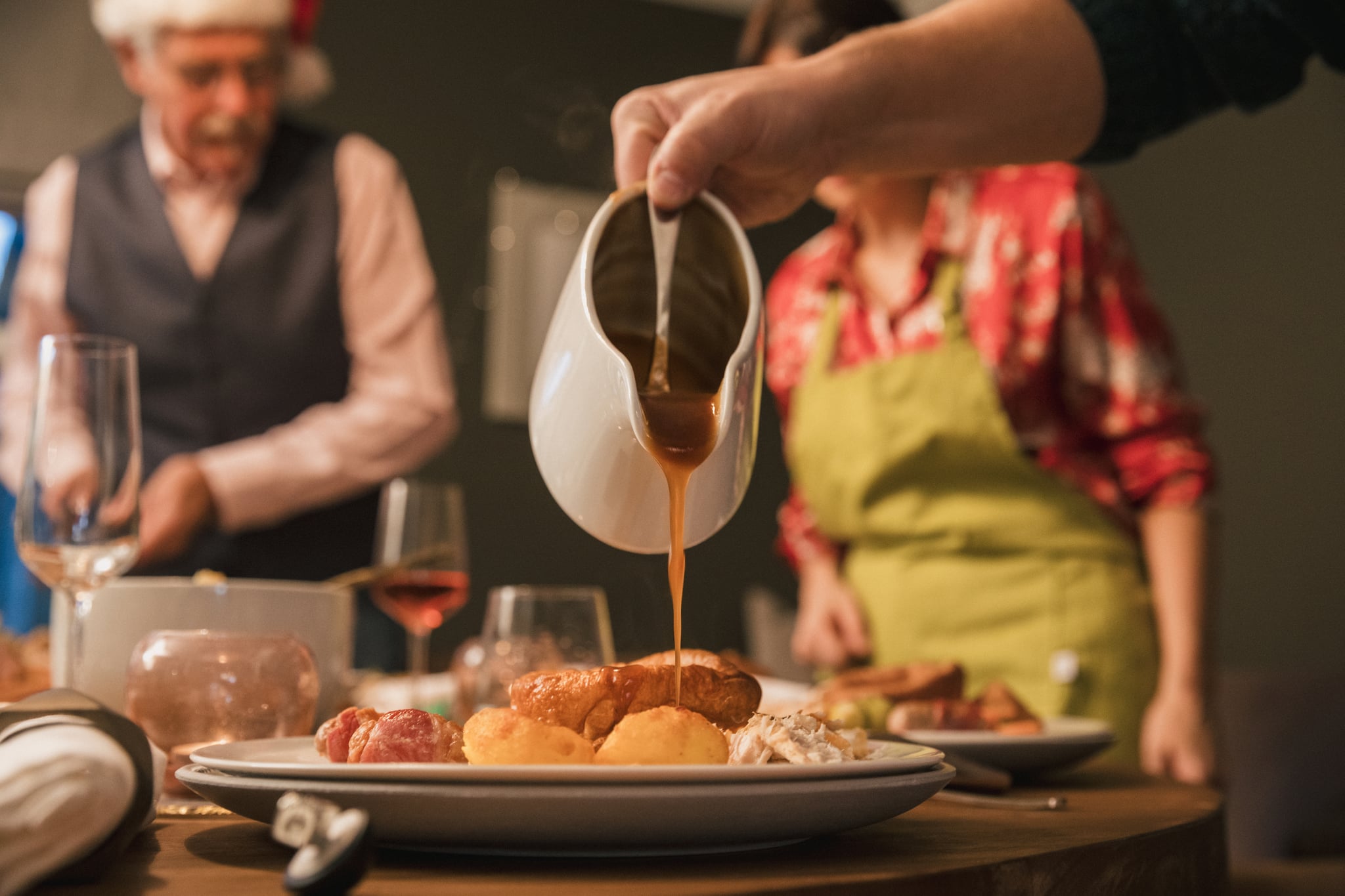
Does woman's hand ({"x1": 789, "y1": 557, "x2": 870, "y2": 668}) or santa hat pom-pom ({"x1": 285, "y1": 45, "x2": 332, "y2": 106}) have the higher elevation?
santa hat pom-pom ({"x1": 285, "y1": 45, "x2": 332, "y2": 106})

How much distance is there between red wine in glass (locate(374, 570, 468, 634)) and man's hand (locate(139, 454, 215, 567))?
4.82ft

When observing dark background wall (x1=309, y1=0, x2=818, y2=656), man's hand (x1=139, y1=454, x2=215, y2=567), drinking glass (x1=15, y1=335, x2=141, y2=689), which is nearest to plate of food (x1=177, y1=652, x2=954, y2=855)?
drinking glass (x1=15, y1=335, x2=141, y2=689)

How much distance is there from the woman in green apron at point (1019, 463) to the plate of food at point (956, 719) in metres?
0.68

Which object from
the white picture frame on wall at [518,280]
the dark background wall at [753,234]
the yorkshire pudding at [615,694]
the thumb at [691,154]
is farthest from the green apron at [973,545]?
the white picture frame on wall at [518,280]

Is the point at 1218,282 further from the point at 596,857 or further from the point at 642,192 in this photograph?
the point at 596,857

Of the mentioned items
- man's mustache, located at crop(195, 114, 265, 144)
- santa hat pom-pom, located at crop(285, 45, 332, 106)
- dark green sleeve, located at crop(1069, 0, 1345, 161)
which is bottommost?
dark green sleeve, located at crop(1069, 0, 1345, 161)

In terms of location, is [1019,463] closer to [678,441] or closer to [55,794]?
[678,441]

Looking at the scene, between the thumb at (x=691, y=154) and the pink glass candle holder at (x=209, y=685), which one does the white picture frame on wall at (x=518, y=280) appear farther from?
the pink glass candle holder at (x=209, y=685)

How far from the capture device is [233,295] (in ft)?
10.7

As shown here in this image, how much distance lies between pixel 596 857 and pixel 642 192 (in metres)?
0.49

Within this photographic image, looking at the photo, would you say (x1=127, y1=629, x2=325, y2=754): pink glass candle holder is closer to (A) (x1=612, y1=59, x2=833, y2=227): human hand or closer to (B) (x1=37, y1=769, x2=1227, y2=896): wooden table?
(B) (x1=37, y1=769, x2=1227, y2=896): wooden table

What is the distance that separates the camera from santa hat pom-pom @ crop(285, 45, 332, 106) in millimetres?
3566

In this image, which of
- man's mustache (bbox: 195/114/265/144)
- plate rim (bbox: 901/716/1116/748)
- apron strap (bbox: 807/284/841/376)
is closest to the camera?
plate rim (bbox: 901/716/1116/748)

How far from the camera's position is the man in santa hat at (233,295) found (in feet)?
10.3
